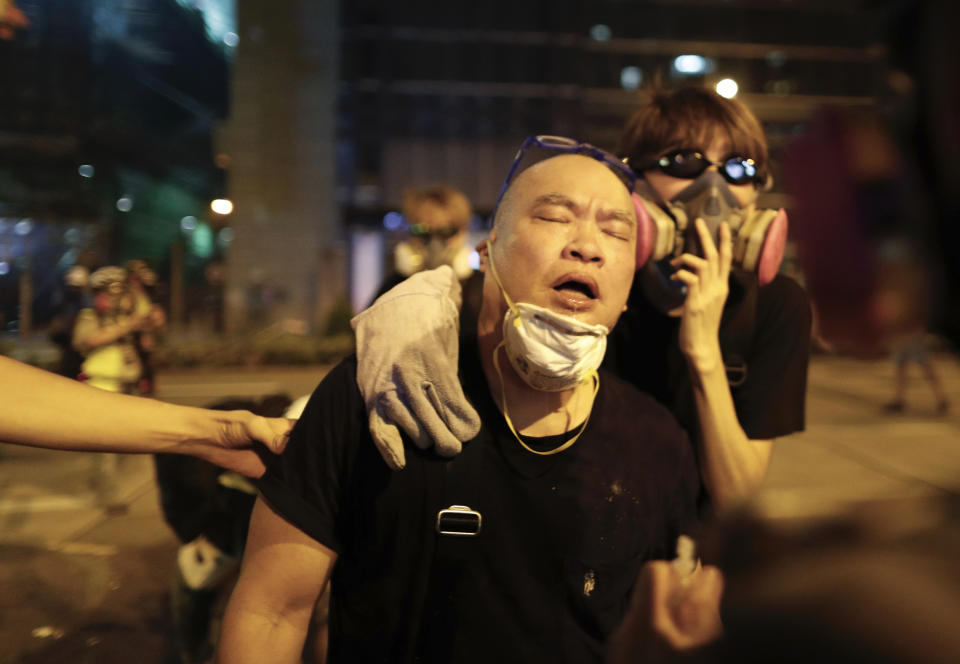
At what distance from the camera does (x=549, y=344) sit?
A: 1528mm

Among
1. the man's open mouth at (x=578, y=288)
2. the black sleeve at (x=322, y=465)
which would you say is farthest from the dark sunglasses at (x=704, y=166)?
the black sleeve at (x=322, y=465)

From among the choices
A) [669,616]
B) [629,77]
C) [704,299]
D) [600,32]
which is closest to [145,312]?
[704,299]

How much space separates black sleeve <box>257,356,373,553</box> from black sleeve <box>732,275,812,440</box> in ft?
3.78

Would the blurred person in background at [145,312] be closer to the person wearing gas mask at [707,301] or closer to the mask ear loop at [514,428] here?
the person wearing gas mask at [707,301]

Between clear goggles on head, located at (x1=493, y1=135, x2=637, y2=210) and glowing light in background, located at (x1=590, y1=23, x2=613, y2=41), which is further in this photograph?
glowing light in background, located at (x1=590, y1=23, x2=613, y2=41)

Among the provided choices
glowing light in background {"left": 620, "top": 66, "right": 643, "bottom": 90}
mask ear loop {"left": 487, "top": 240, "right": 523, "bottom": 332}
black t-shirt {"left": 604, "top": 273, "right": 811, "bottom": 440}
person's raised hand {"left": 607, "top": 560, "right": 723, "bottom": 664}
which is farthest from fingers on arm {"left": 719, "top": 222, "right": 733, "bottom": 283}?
glowing light in background {"left": 620, "top": 66, "right": 643, "bottom": 90}

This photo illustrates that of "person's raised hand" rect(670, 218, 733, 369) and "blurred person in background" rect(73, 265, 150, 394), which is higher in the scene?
"person's raised hand" rect(670, 218, 733, 369)

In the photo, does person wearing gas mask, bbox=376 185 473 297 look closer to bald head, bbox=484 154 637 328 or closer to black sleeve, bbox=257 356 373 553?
bald head, bbox=484 154 637 328

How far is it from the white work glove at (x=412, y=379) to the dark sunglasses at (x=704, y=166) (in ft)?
3.38

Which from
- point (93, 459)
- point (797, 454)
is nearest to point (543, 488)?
point (93, 459)

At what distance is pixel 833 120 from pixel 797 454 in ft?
24.3

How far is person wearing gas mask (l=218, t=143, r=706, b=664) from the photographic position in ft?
4.84

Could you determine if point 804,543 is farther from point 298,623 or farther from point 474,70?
point 474,70

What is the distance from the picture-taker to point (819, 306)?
60cm
